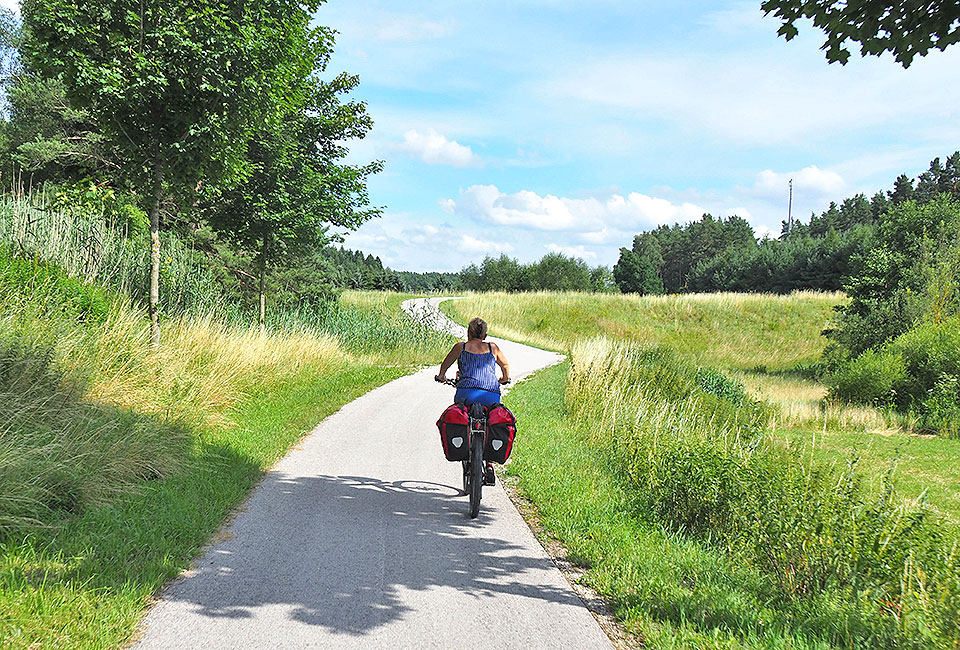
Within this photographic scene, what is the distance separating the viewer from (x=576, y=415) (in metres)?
11.7

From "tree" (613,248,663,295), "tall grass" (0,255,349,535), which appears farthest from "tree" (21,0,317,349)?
"tree" (613,248,663,295)

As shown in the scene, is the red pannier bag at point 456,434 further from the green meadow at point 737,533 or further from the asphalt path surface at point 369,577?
the green meadow at point 737,533

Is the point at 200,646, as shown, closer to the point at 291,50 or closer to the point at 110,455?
the point at 110,455

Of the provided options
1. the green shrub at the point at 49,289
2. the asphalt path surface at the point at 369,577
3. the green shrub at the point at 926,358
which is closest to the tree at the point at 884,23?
the asphalt path surface at the point at 369,577

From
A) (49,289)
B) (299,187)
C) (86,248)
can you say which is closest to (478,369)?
(49,289)

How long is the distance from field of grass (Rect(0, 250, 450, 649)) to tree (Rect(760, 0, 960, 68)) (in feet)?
18.0

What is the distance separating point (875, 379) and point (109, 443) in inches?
1143

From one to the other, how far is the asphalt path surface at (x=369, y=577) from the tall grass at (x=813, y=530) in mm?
1634

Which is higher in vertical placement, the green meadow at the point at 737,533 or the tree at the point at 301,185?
the tree at the point at 301,185

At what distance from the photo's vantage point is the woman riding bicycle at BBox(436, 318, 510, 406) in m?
6.35

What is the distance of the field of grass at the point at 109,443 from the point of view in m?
3.69

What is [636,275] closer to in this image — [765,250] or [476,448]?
[765,250]

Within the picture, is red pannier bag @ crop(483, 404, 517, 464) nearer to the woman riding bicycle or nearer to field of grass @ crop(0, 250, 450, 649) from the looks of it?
the woman riding bicycle

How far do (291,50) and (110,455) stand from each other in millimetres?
6130
